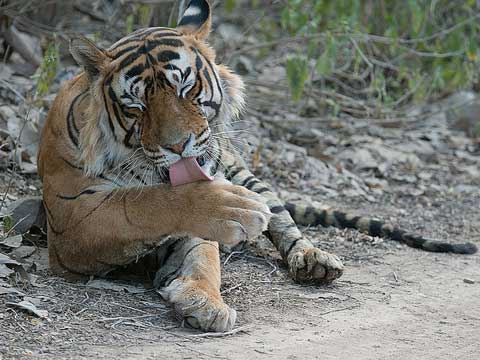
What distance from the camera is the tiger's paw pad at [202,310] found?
142 inches

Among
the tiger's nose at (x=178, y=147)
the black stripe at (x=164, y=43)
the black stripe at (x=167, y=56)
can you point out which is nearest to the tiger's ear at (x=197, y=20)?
the black stripe at (x=164, y=43)

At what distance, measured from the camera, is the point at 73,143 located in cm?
→ 424

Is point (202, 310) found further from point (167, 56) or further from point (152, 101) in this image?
point (167, 56)

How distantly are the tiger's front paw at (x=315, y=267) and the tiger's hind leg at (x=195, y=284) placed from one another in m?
0.47

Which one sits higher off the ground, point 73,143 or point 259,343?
point 73,143

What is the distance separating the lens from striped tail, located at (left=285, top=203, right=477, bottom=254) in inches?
206

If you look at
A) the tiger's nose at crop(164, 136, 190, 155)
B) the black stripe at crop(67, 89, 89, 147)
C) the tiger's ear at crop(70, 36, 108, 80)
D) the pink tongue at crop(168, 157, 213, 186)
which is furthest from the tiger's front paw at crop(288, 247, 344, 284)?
the tiger's ear at crop(70, 36, 108, 80)

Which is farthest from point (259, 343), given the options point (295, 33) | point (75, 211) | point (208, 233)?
point (295, 33)

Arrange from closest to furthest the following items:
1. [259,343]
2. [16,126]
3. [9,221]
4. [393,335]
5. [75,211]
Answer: [259,343]
[393,335]
[75,211]
[9,221]
[16,126]

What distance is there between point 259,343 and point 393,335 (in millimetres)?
626

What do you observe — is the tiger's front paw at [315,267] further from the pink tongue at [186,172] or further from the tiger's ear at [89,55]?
the tiger's ear at [89,55]

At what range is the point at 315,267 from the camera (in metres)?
4.41

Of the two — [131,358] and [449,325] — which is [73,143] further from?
[449,325]

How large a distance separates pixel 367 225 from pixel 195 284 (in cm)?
193
